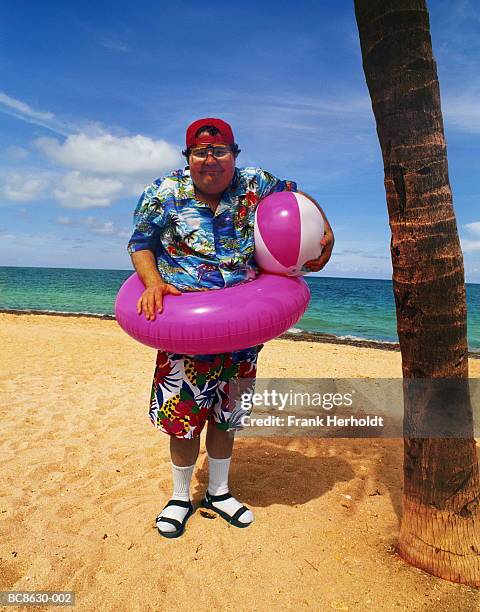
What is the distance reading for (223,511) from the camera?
292 centimetres

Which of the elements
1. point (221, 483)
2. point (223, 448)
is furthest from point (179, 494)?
point (223, 448)

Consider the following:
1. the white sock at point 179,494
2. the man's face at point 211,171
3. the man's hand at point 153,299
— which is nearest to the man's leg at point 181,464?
the white sock at point 179,494

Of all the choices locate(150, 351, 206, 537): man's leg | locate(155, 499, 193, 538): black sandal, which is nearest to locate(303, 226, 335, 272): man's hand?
locate(150, 351, 206, 537): man's leg

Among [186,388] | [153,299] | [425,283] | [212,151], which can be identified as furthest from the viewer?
[186,388]

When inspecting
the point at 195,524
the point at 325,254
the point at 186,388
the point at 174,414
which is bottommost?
the point at 195,524

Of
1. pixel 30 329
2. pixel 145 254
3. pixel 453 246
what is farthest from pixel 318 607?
pixel 30 329

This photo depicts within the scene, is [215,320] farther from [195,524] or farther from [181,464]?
[195,524]

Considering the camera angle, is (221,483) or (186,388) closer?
(186,388)

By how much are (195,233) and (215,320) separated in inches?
22.3

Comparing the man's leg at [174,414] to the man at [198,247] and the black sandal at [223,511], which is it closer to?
the man at [198,247]

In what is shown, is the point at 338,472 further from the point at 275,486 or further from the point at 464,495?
the point at 464,495

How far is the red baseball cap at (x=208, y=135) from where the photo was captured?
8.16 feet

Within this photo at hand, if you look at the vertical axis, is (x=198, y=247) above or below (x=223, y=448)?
above

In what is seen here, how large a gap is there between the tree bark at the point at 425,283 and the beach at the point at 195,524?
0.31 m
